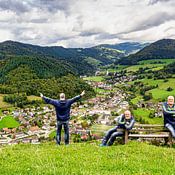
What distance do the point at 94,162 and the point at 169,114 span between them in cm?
699

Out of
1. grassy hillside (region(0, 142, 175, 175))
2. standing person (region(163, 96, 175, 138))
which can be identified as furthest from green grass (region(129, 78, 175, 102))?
grassy hillside (region(0, 142, 175, 175))

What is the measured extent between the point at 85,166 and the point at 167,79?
18188 centimetres

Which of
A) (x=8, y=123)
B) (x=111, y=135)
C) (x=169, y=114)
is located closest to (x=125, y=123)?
(x=111, y=135)

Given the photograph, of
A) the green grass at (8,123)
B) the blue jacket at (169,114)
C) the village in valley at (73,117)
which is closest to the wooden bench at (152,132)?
the blue jacket at (169,114)

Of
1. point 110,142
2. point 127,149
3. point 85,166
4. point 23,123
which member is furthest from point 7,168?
point 23,123

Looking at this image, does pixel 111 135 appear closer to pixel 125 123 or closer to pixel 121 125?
pixel 121 125

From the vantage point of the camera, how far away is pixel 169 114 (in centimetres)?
1678

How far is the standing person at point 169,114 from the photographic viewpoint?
1667cm

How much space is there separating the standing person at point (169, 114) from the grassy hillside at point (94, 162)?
2951 millimetres

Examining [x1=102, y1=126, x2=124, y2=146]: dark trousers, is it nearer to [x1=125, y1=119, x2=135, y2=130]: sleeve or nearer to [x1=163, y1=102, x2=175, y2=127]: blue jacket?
[x1=125, y1=119, x2=135, y2=130]: sleeve

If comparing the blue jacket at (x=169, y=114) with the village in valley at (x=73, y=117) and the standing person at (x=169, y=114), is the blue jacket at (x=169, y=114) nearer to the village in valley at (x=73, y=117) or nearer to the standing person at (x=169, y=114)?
the standing person at (x=169, y=114)

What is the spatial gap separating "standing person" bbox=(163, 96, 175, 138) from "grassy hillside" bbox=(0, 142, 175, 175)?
2951mm

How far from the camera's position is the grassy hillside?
10000 mm

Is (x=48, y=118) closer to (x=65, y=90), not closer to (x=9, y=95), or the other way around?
(x=9, y=95)
